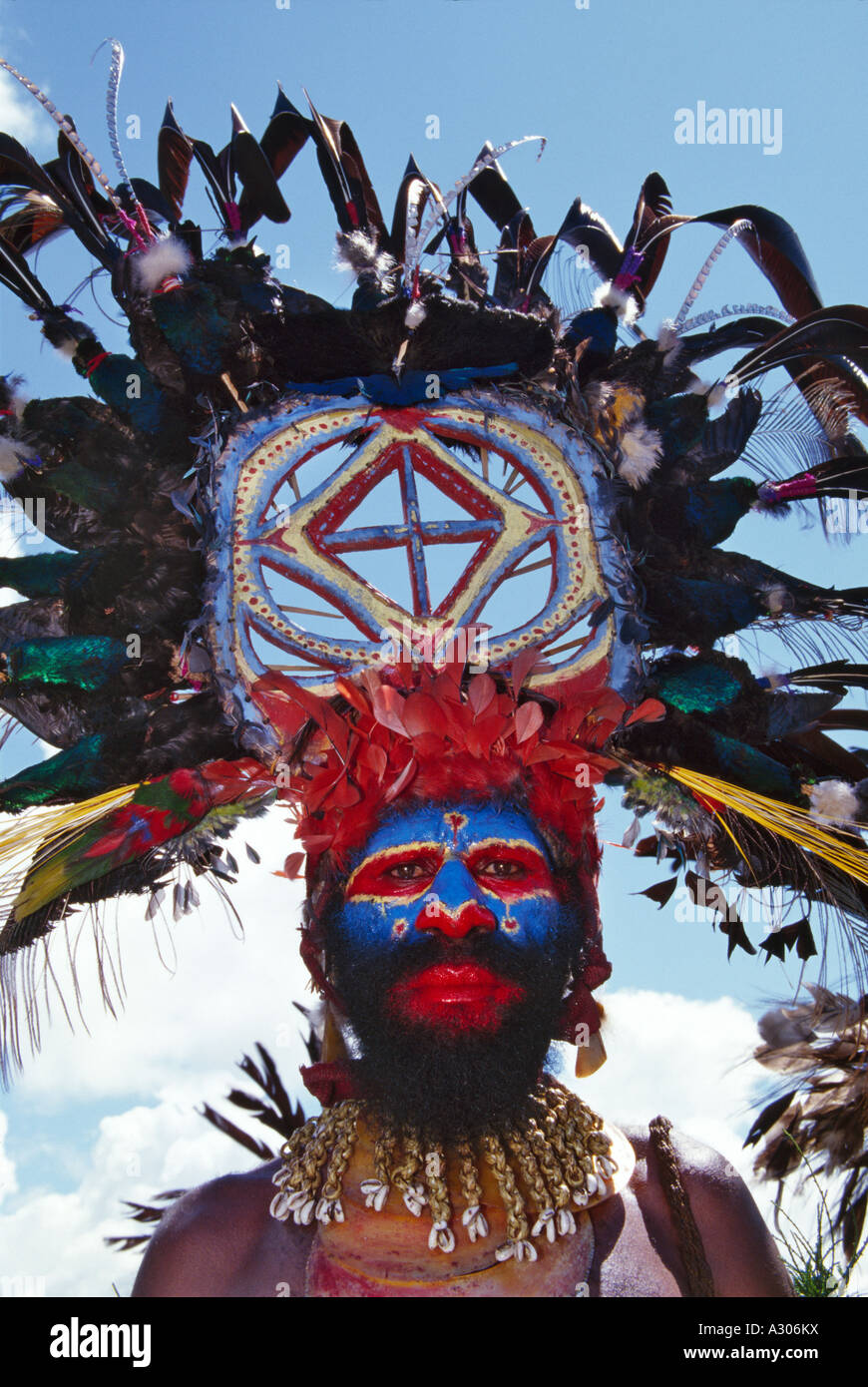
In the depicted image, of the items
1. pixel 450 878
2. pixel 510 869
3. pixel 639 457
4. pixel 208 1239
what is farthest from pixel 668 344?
pixel 208 1239

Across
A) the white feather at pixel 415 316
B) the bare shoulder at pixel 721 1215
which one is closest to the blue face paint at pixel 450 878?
the bare shoulder at pixel 721 1215

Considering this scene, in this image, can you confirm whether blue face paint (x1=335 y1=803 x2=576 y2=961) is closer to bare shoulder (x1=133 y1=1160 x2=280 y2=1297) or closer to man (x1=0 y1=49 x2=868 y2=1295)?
man (x1=0 y1=49 x2=868 y2=1295)

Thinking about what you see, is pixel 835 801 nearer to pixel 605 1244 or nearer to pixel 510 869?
pixel 510 869

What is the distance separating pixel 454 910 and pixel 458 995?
24 cm

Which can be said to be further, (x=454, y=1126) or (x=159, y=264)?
(x=159, y=264)

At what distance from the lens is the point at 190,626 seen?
3.43m

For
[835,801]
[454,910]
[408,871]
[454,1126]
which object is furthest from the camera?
[835,801]

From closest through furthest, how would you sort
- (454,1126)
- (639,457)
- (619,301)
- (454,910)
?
(454,910)
(454,1126)
(639,457)
(619,301)

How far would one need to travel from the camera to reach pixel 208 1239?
10.4 ft

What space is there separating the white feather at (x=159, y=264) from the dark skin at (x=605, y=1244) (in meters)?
2.68

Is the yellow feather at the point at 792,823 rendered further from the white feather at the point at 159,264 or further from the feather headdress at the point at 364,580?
the white feather at the point at 159,264

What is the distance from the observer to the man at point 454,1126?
299 cm
